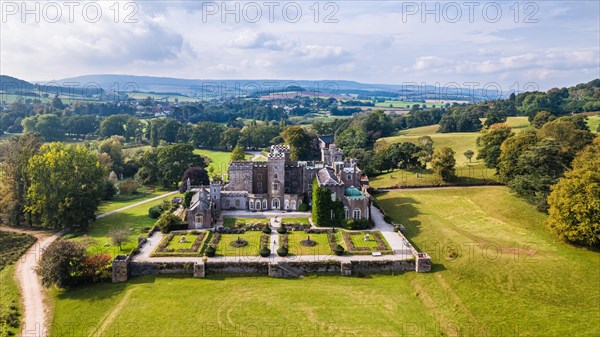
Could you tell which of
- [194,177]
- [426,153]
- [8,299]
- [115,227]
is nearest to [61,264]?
[8,299]

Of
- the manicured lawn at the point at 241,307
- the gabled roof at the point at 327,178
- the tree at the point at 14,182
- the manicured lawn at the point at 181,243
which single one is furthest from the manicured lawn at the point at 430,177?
the tree at the point at 14,182

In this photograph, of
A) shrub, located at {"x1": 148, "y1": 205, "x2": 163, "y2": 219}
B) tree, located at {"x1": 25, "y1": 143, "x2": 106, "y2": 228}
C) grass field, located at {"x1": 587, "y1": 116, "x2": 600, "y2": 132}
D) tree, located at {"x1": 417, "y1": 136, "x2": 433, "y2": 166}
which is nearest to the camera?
tree, located at {"x1": 25, "y1": 143, "x2": 106, "y2": 228}

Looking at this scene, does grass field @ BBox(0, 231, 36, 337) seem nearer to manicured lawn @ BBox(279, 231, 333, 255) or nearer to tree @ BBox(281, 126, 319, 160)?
manicured lawn @ BBox(279, 231, 333, 255)

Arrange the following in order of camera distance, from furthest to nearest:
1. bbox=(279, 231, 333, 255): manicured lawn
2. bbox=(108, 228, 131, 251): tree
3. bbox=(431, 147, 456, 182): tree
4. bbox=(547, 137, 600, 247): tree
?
1. bbox=(431, 147, 456, 182): tree
2. bbox=(108, 228, 131, 251): tree
3. bbox=(279, 231, 333, 255): manicured lawn
4. bbox=(547, 137, 600, 247): tree

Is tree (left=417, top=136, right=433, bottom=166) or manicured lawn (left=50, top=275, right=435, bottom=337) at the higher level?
tree (left=417, top=136, right=433, bottom=166)

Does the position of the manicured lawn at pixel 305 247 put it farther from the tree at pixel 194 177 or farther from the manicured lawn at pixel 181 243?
the tree at pixel 194 177

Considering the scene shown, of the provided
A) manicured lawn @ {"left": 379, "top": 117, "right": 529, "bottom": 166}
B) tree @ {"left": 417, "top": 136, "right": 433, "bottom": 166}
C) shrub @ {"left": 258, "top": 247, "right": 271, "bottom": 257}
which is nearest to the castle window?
shrub @ {"left": 258, "top": 247, "right": 271, "bottom": 257}
